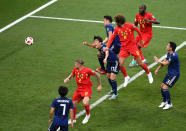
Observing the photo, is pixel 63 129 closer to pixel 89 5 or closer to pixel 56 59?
pixel 56 59

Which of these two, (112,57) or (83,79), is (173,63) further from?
(83,79)

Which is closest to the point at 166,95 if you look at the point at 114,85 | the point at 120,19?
the point at 114,85

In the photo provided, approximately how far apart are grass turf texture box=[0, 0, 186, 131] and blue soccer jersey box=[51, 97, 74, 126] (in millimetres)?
1771

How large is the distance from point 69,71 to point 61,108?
6.18 meters

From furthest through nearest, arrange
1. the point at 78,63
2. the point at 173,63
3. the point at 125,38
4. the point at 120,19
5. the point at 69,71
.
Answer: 1. the point at 69,71
2. the point at 125,38
3. the point at 120,19
4. the point at 173,63
5. the point at 78,63

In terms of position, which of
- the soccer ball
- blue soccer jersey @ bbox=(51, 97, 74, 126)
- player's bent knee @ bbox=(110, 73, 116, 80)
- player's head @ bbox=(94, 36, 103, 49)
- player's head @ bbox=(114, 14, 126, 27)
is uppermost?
player's head @ bbox=(114, 14, 126, 27)

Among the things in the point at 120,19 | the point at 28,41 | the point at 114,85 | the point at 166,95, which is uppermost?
the point at 120,19

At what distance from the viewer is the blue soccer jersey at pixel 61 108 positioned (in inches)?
487

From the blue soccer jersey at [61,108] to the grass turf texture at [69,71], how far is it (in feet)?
5.81

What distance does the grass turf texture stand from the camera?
14.6 meters

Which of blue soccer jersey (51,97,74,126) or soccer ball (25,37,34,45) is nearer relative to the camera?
blue soccer jersey (51,97,74,126)

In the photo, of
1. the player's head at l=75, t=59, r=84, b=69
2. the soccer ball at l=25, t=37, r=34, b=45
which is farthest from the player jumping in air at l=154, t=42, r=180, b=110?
the soccer ball at l=25, t=37, r=34, b=45

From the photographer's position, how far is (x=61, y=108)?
1239 cm

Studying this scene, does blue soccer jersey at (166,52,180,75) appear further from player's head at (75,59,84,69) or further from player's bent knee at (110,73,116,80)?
player's head at (75,59,84,69)
